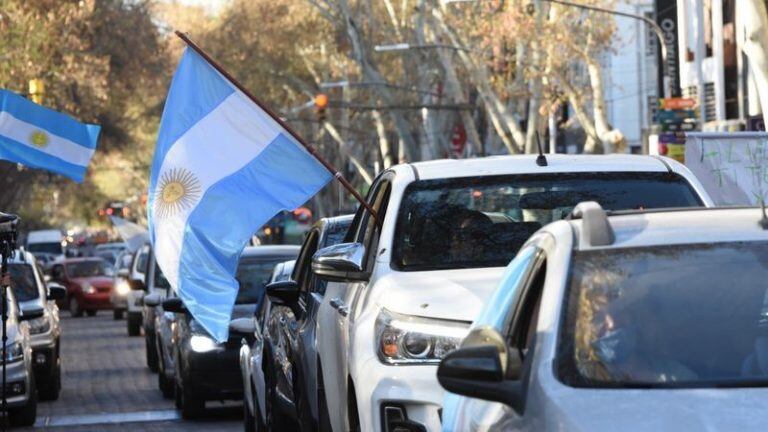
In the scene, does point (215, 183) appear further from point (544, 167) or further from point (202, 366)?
point (202, 366)

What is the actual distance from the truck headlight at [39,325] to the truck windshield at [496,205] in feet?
34.7

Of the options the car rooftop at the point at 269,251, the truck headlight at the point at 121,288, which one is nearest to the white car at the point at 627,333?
the car rooftop at the point at 269,251

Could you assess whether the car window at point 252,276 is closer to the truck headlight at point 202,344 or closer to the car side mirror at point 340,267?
the truck headlight at point 202,344

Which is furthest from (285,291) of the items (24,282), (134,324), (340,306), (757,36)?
(134,324)

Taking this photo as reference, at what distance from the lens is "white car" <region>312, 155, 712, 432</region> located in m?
8.38

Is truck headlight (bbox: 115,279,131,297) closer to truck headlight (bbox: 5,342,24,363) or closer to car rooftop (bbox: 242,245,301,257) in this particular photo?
car rooftop (bbox: 242,245,301,257)

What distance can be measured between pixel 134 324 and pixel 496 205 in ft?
84.7

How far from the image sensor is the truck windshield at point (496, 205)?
926cm

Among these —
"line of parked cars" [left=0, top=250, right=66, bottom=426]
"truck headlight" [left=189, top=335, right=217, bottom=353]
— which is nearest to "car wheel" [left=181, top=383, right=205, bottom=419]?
"truck headlight" [left=189, top=335, right=217, bottom=353]

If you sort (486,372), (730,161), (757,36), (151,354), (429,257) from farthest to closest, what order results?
(151,354), (757,36), (730,161), (429,257), (486,372)

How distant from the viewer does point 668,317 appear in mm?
Answer: 5609

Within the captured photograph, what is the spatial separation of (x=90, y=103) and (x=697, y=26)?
1825cm

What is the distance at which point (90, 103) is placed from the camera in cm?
5175

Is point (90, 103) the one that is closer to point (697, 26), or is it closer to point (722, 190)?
point (697, 26)
